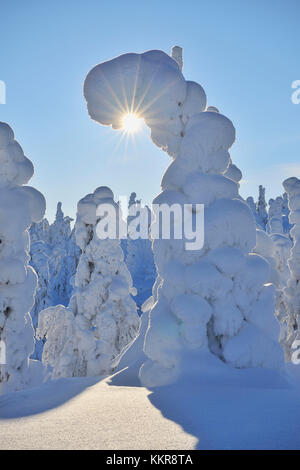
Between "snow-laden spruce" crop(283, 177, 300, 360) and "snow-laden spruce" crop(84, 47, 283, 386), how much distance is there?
9.43 meters

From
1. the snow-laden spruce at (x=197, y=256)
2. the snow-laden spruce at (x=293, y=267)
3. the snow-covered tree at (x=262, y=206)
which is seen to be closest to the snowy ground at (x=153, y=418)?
the snow-laden spruce at (x=197, y=256)

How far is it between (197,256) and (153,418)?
3.85 meters

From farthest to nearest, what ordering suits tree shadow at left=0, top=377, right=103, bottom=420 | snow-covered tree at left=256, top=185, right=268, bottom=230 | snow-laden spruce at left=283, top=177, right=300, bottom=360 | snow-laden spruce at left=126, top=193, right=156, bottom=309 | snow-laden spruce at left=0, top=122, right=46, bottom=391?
1. snow-covered tree at left=256, top=185, right=268, bottom=230
2. snow-laden spruce at left=126, top=193, right=156, bottom=309
3. snow-laden spruce at left=283, top=177, right=300, bottom=360
4. snow-laden spruce at left=0, top=122, right=46, bottom=391
5. tree shadow at left=0, top=377, right=103, bottom=420

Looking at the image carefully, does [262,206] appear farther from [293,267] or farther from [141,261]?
[293,267]

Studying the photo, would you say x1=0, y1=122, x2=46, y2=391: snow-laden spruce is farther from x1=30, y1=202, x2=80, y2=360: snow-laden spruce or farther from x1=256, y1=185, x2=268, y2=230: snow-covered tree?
x1=256, y1=185, x2=268, y2=230: snow-covered tree

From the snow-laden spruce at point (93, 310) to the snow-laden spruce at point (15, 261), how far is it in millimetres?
4346

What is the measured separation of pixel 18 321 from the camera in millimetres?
9695

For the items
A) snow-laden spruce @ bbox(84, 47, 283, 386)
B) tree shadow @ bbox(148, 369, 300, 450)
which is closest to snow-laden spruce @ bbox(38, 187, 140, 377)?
snow-laden spruce @ bbox(84, 47, 283, 386)

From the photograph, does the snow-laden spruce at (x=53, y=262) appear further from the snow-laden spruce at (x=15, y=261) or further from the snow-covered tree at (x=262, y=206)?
the snow-covered tree at (x=262, y=206)

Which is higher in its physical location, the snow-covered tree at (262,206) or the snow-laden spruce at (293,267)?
the snow-covered tree at (262,206)

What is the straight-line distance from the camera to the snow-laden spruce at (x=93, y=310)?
47.1 feet

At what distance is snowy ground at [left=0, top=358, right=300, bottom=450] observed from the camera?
104 inches
